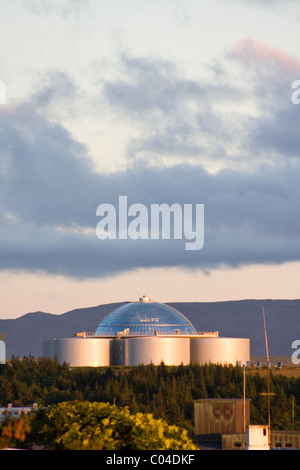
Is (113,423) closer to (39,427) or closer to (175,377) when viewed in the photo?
(39,427)

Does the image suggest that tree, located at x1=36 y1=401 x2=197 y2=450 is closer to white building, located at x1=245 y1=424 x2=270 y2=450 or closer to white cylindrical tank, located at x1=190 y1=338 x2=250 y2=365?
white building, located at x1=245 y1=424 x2=270 y2=450

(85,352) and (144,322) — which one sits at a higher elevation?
(144,322)

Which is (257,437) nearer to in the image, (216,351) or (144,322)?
(216,351)

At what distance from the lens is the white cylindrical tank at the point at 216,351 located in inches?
5079

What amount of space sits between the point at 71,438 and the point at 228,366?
76.8 meters

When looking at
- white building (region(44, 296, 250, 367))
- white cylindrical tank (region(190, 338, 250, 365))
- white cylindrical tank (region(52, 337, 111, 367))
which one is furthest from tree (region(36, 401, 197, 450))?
white cylindrical tank (region(190, 338, 250, 365))

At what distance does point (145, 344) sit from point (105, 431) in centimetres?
7778

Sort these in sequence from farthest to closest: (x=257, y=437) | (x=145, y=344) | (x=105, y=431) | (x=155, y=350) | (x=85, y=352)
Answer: (x=85, y=352) → (x=145, y=344) → (x=155, y=350) → (x=257, y=437) → (x=105, y=431)

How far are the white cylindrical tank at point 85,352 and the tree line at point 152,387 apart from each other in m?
3.42

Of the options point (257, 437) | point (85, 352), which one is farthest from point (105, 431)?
point (85, 352)

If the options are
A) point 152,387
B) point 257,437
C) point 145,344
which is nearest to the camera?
point 257,437

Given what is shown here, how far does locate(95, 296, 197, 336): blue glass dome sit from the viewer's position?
438 feet

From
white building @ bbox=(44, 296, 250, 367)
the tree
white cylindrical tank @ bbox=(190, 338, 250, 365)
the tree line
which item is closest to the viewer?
the tree

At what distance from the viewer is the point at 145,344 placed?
4970 inches
